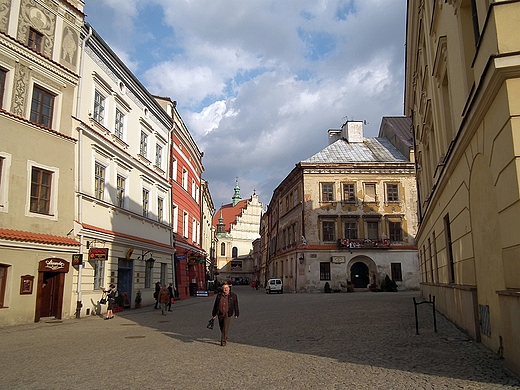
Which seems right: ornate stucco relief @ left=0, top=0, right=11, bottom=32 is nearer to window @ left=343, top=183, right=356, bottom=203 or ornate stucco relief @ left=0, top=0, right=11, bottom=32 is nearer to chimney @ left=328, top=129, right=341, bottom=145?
window @ left=343, top=183, right=356, bottom=203

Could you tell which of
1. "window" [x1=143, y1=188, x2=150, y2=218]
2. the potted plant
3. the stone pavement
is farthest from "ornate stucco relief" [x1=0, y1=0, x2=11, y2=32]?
the potted plant

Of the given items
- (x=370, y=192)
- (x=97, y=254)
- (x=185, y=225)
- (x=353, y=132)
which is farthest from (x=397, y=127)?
(x=97, y=254)

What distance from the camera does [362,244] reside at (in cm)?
4284

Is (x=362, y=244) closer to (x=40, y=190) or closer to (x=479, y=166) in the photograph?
(x=40, y=190)

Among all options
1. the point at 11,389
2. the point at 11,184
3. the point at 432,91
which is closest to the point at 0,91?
the point at 11,184

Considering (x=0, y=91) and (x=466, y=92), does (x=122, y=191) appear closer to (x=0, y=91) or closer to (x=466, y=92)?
(x=0, y=91)

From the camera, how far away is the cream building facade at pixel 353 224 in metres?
42.8

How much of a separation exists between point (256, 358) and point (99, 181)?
14515mm

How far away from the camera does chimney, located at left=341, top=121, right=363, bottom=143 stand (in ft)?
166

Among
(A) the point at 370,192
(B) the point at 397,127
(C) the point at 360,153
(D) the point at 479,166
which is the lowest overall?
(D) the point at 479,166

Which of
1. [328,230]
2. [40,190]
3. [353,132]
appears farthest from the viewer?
[353,132]

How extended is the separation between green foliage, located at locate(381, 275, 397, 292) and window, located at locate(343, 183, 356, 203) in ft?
26.3

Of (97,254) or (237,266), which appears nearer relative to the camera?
(97,254)

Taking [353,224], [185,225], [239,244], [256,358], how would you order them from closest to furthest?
[256,358] → [185,225] → [353,224] → [239,244]
